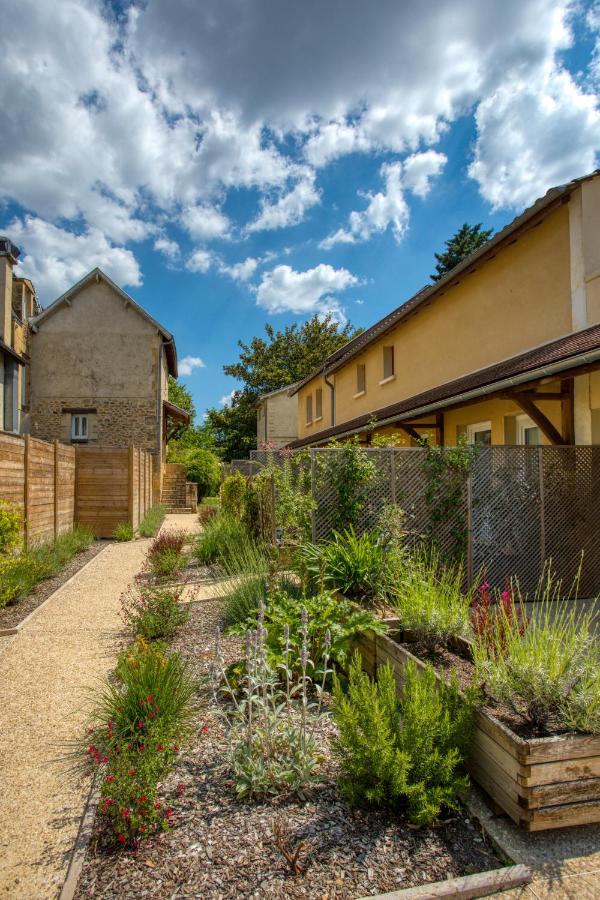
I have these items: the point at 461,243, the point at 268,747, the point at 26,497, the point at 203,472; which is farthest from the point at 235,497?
the point at 461,243

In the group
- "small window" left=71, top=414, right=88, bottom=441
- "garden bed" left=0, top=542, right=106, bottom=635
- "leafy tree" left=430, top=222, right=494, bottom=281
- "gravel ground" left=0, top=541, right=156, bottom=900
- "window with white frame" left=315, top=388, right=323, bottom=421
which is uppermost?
"leafy tree" left=430, top=222, right=494, bottom=281

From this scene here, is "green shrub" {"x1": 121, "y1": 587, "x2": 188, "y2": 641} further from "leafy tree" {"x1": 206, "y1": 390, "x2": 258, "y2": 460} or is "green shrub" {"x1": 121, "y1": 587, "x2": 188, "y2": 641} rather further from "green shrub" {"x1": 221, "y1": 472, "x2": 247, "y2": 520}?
"leafy tree" {"x1": 206, "y1": 390, "x2": 258, "y2": 460}

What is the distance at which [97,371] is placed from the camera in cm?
2262

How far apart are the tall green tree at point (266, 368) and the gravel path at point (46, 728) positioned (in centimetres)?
3281

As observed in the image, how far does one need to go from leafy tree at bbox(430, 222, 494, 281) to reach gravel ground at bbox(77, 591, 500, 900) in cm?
3176

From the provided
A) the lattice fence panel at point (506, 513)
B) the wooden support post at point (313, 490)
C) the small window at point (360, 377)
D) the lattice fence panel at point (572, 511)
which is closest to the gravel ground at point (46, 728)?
the wooden support post at point (313, 490)

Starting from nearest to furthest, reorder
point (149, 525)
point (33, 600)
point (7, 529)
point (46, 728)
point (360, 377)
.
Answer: point (46, 728)
point (7, 529)
point (33, 600)
point (149, 525)
point (360, 377)

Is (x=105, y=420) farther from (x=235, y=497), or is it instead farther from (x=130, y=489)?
(x=235, y=497)

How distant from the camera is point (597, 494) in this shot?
22.8ft

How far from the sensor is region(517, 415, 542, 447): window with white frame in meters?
8.35

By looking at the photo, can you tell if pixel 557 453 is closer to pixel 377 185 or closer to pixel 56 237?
pixel 377 185

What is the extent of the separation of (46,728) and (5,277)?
760 inches

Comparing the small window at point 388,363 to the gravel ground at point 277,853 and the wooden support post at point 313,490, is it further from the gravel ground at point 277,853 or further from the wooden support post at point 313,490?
the gravel ground at point 277,853

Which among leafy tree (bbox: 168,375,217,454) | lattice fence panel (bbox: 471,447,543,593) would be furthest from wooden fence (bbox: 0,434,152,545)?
leafy tree (bbox: 168,375,217,454)
